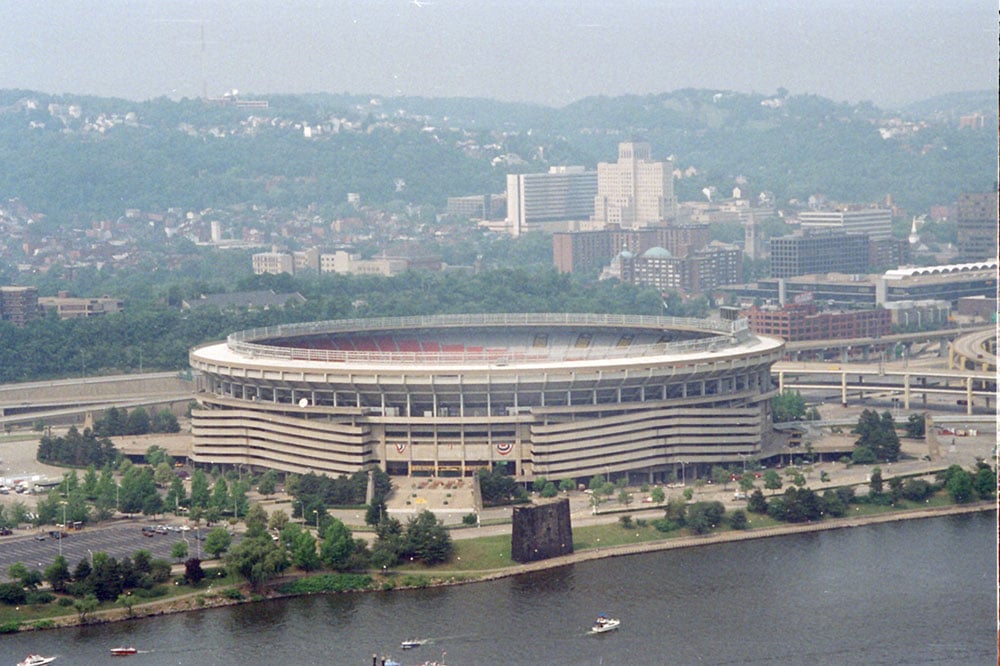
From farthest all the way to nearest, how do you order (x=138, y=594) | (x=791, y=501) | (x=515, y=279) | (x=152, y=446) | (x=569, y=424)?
(x=515, y=279)
(x=152, y=446)
(x=569, y=424)
(x=791, y=501)
(x=138, y=594)

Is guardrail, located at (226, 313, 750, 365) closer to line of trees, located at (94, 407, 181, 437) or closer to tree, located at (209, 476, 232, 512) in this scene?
line of trees, located at (94, 407, 181, 437)

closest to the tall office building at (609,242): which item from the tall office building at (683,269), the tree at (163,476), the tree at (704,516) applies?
the tall office building at (683,269)

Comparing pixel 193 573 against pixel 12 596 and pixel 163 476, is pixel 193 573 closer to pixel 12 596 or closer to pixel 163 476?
pixel 12 596

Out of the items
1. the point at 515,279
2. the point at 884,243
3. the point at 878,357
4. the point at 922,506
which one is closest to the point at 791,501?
the point at 922,506

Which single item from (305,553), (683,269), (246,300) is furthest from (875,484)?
(683,269)

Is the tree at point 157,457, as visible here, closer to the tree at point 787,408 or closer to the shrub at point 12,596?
the shrub at point 12,596

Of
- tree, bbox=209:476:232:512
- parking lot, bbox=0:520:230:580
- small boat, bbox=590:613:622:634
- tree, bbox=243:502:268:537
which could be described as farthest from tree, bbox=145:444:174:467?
small boat, bbox=590:613:622:634

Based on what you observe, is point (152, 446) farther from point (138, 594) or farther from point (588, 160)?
point (588, 160)
